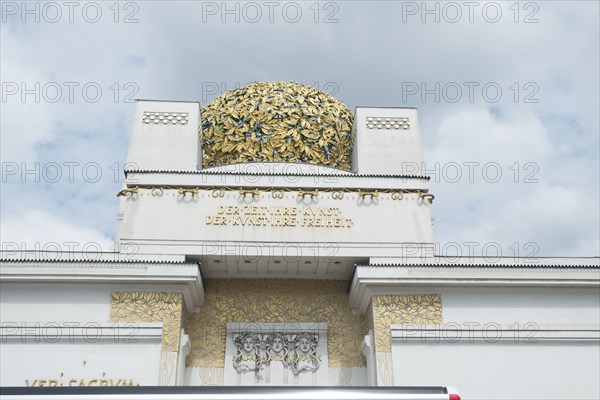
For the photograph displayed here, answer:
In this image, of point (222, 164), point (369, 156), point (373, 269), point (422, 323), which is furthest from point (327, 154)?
point (422, 323)

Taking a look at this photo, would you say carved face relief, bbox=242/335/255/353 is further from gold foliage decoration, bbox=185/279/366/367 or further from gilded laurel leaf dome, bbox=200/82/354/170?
gilded laurel leaf dome, bbox=200/82/354/170

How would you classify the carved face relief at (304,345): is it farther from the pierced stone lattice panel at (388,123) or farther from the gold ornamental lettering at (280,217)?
the pierced stone lattice panel at (388,123)

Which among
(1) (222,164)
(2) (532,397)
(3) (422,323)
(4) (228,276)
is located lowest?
(2) (532,397)

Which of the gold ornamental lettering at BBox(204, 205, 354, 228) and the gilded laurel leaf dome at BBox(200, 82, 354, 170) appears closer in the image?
the gold ornamental lettering at BBox(204, 205, 354, 228)

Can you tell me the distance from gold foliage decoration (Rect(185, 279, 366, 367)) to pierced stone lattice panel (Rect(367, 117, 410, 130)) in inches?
123

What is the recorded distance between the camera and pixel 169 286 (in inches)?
351

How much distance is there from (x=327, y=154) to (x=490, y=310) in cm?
427

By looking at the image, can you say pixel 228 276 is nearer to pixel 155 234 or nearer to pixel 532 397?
pixel 155 234

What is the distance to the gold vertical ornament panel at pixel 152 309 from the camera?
8648mm

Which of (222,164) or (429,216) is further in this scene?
(222,164)

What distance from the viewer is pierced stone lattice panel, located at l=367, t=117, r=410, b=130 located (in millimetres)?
11164

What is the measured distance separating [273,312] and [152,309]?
2.04 m

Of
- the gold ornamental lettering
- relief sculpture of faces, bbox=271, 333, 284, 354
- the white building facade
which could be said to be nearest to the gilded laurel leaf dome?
the white building facade

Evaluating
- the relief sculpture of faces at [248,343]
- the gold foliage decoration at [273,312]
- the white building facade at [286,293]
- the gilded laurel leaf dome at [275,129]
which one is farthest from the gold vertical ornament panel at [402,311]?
the gilded laurel leaf dome at [275,129]
